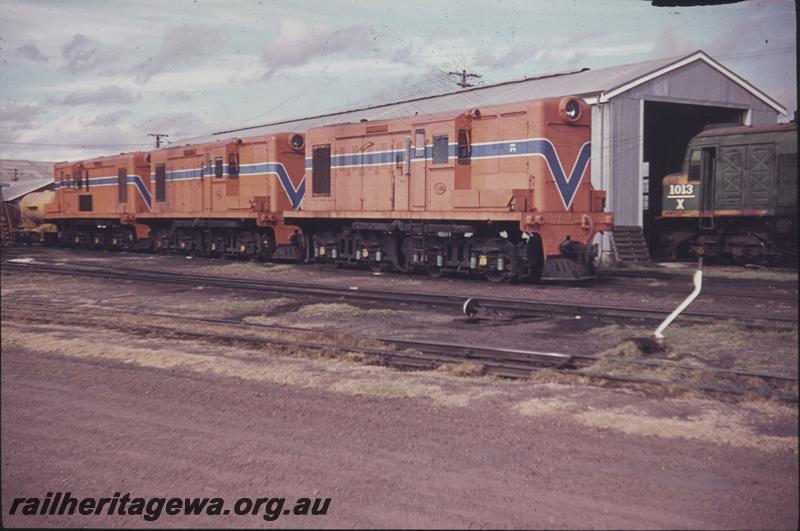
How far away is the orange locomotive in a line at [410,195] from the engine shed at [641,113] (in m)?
3.20

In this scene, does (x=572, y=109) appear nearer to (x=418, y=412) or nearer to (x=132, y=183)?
(x=418, y=412)

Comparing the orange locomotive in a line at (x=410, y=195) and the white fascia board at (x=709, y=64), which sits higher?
the white fascia board at (x=709, y=64)

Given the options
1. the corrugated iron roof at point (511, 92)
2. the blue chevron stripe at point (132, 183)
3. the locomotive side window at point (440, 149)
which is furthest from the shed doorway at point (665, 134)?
the blue chevron stripe at point (132, 183)

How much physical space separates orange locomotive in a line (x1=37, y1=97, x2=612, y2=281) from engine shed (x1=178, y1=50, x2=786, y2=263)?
3.20m

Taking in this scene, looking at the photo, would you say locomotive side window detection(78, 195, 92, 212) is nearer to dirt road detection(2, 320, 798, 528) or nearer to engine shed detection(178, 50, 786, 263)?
engine shed detection(178, 50, 786, 263)

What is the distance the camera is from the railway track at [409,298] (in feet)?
40.8

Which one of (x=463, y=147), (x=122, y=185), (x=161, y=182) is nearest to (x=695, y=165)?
(x=463, y=147)

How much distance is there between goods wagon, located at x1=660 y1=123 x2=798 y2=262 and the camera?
21750mm

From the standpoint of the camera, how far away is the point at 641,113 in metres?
26.4

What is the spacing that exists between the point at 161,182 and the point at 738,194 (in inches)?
883

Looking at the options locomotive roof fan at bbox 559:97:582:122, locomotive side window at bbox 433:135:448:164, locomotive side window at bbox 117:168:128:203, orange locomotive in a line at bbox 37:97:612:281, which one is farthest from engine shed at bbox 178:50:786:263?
locomotive side window at bbox 117:168:128:203

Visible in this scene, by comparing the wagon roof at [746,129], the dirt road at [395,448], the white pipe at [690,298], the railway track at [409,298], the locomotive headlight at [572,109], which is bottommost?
the dirt road at [395,448]

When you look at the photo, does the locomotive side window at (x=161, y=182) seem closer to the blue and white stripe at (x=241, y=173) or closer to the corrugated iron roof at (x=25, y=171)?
the blue and white stripe at (x=241, y=173)

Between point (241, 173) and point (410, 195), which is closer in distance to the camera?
point (410, 195)
